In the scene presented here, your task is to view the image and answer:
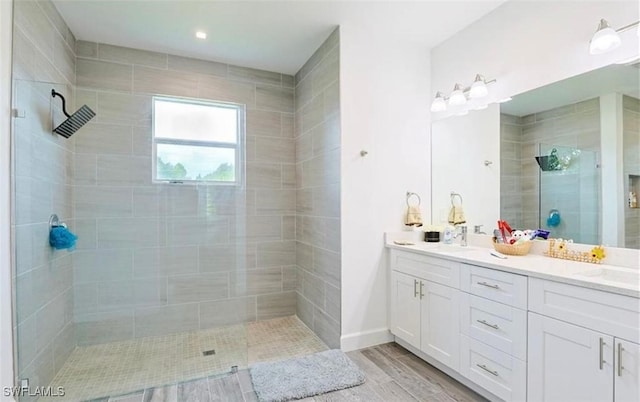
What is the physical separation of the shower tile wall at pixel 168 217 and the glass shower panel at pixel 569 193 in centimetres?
226

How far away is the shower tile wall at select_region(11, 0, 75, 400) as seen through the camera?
1.81m

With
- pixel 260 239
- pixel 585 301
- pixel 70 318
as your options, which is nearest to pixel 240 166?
pixel 260 239

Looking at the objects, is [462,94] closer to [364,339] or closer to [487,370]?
[487,370]

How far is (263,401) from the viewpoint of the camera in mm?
1891

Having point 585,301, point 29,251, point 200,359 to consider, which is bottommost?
point 200,359

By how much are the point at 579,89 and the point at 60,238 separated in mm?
3544

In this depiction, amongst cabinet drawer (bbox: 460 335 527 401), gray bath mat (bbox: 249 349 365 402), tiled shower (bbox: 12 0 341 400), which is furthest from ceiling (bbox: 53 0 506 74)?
gray bath mat (bbox: 249 349 365 402)

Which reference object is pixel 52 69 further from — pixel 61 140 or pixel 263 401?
pixel 263 401

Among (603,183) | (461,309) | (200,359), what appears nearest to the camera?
(603,183)

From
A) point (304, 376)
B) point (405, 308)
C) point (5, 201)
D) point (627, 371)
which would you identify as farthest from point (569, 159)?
point (5, 201)

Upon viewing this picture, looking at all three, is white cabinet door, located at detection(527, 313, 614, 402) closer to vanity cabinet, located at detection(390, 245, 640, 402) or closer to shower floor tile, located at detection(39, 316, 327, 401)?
vanity cabinet, located at detection(390, 245, 640, 402)

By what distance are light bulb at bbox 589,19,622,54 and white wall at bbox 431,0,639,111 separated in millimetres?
101

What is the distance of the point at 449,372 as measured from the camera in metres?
2.13

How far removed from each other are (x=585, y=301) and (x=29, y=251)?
9.82 feet
